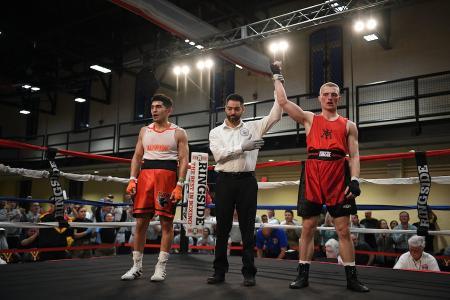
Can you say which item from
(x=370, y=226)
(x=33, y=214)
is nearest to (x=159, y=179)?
(x=370, y=226)

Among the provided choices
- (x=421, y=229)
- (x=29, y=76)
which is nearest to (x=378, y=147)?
(x=421, y=229)

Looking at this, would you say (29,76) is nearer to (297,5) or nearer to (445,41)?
(297,5)

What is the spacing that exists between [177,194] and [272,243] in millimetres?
3332

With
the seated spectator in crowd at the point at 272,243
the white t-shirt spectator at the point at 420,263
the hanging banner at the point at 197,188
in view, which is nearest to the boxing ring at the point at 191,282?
the hanging banner at the point at 197,188

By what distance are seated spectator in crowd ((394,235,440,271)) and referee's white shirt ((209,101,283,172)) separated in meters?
1.97

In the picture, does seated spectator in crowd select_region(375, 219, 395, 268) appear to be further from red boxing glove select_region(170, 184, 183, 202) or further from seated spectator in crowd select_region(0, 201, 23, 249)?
seated spectator in crowd select_region(0, 201, 23, 249)

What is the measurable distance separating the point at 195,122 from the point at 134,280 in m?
10.3

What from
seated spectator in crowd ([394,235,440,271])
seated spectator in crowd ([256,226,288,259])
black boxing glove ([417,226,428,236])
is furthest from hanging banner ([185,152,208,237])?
seated spectator in crowd ([256,226,288,259])

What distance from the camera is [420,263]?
12.4ft

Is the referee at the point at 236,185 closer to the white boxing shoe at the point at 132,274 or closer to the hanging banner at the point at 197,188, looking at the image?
the white boxing shoe at the point at 132,274

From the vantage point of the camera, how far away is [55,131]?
16.5 metres

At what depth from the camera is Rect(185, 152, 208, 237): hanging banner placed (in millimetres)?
3467

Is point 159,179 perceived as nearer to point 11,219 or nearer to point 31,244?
point 31,244

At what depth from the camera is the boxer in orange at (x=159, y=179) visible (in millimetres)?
2725
